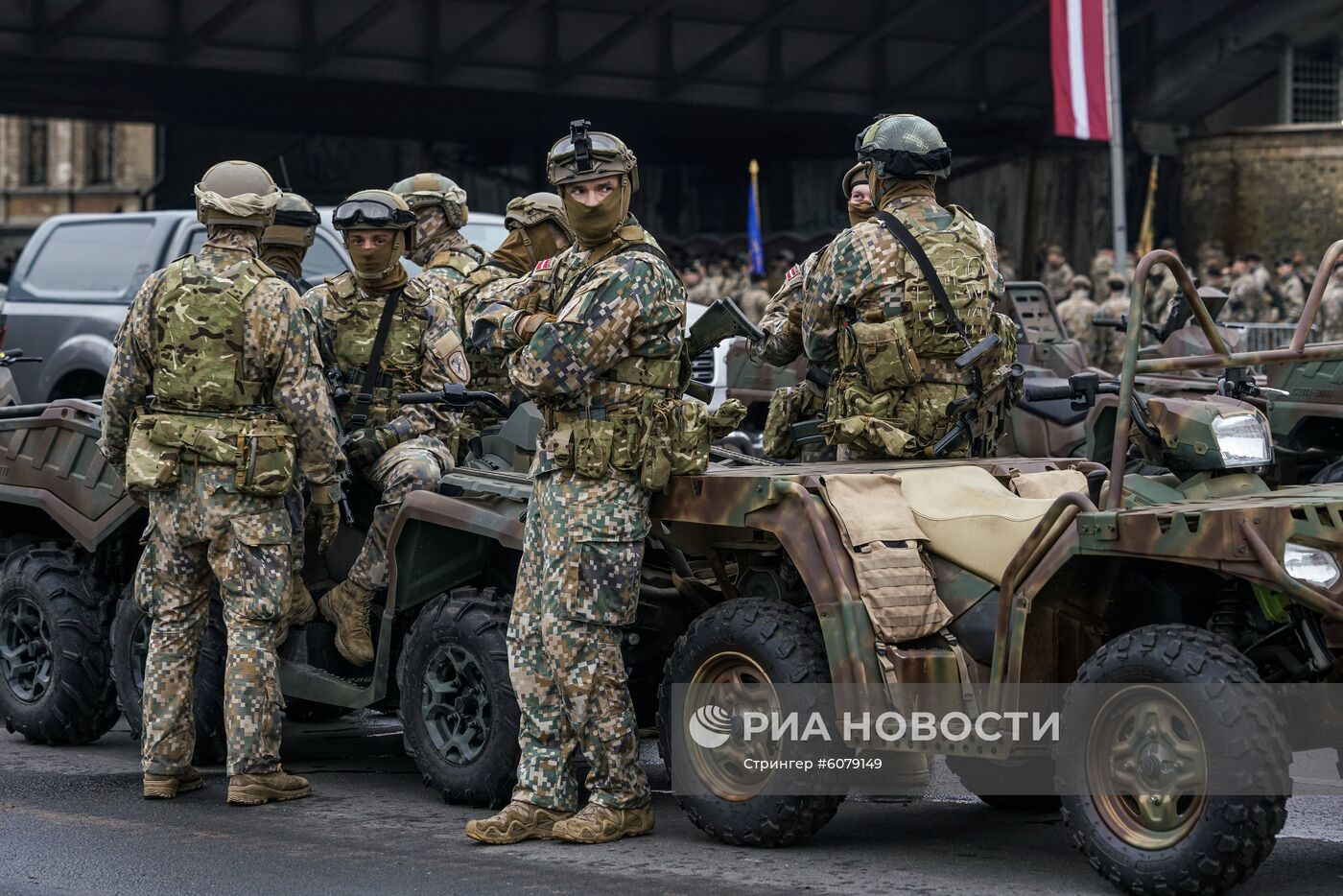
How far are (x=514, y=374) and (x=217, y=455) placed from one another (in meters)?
1.31

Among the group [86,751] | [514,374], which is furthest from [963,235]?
[86,751]

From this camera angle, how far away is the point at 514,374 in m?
6.76

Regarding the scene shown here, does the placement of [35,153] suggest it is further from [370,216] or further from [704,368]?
[370,216]

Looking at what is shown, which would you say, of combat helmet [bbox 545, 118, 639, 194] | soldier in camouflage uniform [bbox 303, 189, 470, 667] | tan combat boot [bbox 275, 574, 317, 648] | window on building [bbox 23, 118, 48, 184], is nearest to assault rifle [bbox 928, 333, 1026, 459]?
combat helmet [bbox 545, 118, 639, 194]

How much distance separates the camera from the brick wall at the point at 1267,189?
3428 centimetres

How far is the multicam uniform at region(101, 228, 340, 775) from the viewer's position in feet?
24.6

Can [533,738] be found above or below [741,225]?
below

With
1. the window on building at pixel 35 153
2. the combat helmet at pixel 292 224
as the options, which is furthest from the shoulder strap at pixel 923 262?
the window on building at pixel 35 153

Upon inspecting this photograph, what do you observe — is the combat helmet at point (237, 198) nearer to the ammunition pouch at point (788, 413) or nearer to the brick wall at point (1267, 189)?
the ammunition pouch at point (788, 413)

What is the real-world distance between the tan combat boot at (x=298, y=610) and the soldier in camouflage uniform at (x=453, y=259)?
2.72ft

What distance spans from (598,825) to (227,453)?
1909mm

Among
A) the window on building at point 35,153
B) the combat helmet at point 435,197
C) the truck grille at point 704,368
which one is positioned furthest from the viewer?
the window on building at point 35,153

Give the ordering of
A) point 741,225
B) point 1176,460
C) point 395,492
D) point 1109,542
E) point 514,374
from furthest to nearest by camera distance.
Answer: point 741,225, point 395,492, point 514,374, point 1176,460, point 1109,542

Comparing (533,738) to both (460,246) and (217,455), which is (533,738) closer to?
(217,455)
